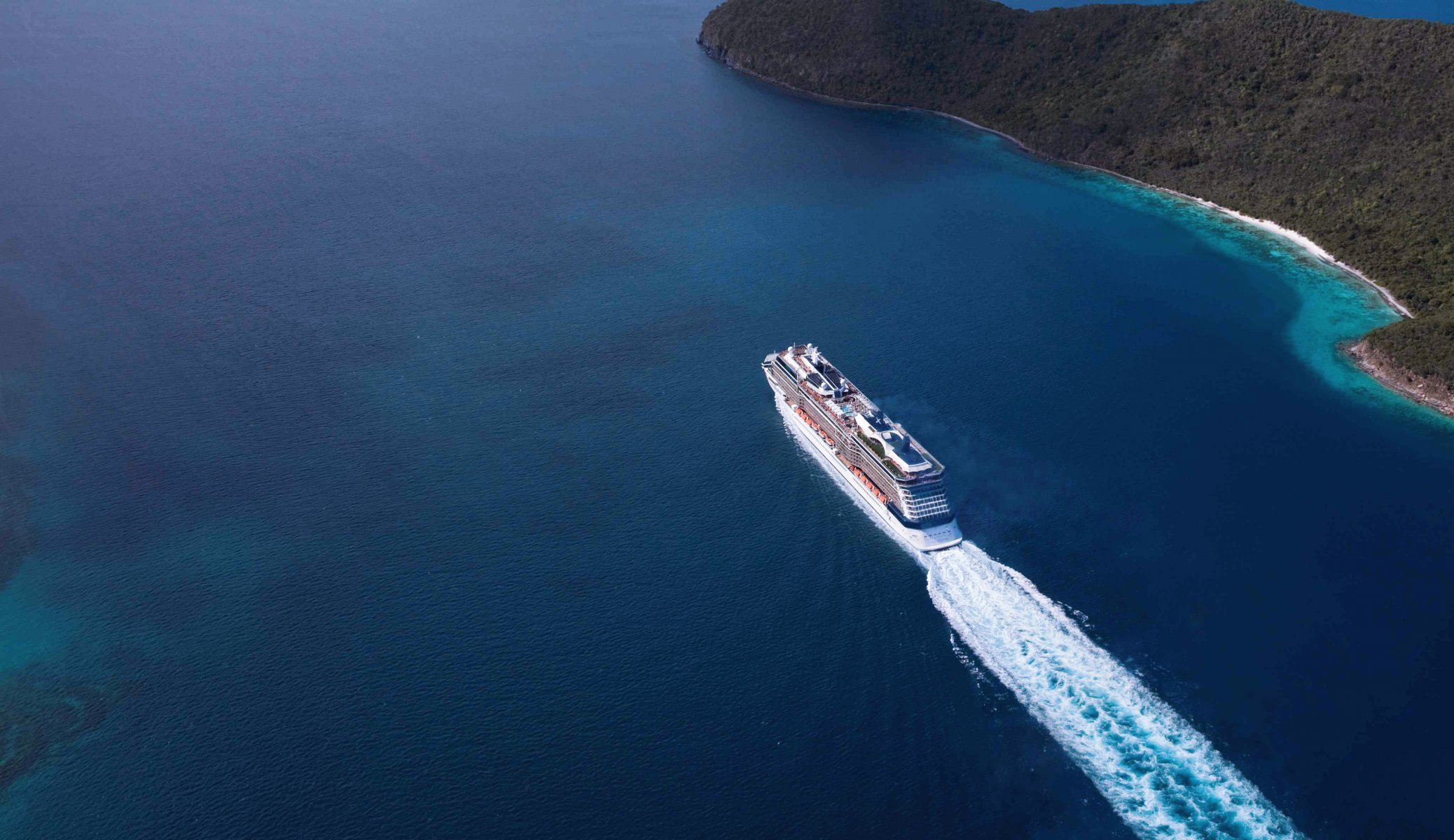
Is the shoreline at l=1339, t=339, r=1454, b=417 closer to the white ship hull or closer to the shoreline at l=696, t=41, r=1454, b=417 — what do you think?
the shoreline at l=696, t=41, r=1454, b=417

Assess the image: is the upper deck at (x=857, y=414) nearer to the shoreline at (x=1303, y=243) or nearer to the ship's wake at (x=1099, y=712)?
the ship's wake at (x=1099, y=712)

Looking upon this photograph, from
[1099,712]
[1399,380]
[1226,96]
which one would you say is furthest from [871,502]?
[1226,96]

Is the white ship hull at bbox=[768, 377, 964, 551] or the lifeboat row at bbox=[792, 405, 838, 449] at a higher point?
the lifeboat row at bbox=[792, 405, 838, 449]

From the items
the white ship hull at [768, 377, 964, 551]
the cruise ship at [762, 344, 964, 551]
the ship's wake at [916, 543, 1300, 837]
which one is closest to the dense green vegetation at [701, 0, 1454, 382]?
the cruise ship at [762, 344, 964, 551]

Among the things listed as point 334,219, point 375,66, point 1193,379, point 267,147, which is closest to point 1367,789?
point 1193,379

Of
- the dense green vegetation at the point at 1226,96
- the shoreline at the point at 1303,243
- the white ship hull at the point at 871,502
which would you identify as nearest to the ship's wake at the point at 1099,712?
the white ship hull at the point at 871,502
